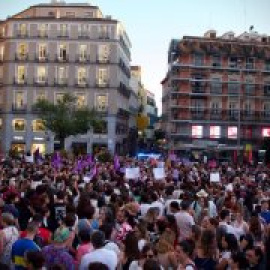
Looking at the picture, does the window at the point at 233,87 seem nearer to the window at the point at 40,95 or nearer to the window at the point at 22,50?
the window at the point at 40,95

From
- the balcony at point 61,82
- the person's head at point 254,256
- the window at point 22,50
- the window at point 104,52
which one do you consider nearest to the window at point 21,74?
the window at point 22,50

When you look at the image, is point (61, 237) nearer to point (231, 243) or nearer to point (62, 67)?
point (231, 243)

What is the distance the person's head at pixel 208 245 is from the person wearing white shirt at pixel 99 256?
127 centimetres

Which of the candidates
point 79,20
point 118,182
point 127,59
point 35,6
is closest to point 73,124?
point 79,20

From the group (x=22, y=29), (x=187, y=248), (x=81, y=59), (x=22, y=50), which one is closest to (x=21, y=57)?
(x=22, y=50)

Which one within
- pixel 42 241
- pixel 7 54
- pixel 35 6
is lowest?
pixel 42 241

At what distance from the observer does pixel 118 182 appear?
805 inches

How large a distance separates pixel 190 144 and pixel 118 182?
6084cm

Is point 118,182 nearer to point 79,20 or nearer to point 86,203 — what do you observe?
point 86,203

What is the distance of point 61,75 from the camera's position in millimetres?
81438

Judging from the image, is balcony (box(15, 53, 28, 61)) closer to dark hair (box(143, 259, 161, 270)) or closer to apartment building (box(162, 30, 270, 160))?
apartment building (box(162, 30, 270, 160))

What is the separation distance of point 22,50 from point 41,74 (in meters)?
4.03

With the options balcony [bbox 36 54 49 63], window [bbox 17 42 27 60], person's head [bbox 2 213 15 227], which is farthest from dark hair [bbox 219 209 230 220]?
window [bbox 17 42 27 60]

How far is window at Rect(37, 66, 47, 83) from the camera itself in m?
81.6
